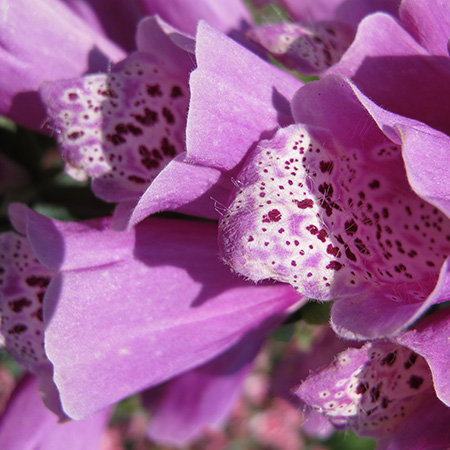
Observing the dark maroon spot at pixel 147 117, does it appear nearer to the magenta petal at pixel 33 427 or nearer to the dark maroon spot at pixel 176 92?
the dark maroon spot at pixel 176 92

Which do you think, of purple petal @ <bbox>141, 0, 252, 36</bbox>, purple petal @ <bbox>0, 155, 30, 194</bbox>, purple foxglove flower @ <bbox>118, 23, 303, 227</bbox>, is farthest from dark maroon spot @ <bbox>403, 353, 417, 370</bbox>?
purple petal @ <bbox>0, 155, 30, 194</bbox>

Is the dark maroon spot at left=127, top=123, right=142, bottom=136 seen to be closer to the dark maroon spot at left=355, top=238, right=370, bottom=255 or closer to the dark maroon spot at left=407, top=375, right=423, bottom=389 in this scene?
the dark maroon spot at left=355, top=238, right=370, bottom=255

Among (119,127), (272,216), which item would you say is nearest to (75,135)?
(119,127)

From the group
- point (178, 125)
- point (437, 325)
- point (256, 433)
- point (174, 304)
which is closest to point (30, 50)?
point (178, 125)

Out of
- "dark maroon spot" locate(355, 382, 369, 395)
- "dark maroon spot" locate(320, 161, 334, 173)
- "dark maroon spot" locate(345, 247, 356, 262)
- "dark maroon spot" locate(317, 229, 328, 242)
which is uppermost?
"dark maroon spot" locate(320, 161, 334, 173)

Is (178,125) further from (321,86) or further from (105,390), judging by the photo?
(105,390)

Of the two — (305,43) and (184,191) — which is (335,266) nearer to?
(184,191)

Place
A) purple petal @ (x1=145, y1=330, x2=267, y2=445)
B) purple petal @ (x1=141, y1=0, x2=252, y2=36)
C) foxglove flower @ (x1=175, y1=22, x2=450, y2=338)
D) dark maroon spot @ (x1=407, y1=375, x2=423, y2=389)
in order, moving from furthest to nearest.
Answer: purple petal @ (x1=145, y1=330, x2=267, y2=445) < purple petal @ (x1=141, y1=0, x2=252, y2=36) < dark maroon spot @ (x1=407, y1=375, x2=423, y2=389) < foxglove flower @ (x1=175, y1=22, x2=450, y2=338)
